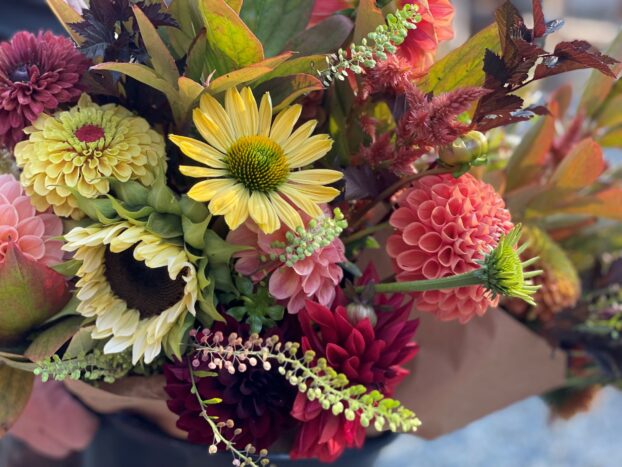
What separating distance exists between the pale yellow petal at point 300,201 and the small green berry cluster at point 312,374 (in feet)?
0.22

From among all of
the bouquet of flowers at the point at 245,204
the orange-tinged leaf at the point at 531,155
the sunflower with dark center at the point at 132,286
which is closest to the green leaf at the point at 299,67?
the bouquet of flowers at the point at 245,204

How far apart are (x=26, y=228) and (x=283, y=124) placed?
0.48 ft

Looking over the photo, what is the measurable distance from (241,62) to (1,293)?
17 centimetres

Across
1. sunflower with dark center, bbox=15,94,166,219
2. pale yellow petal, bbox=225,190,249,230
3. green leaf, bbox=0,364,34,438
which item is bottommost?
green leaf, bbox=0,364,34,438

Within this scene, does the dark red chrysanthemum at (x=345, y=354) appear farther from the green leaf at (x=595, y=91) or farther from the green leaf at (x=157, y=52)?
the green leaf at (x=595, y=91)

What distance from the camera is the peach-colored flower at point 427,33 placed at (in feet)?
1.32

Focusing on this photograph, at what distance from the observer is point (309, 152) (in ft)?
1.22

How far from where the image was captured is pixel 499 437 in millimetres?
917

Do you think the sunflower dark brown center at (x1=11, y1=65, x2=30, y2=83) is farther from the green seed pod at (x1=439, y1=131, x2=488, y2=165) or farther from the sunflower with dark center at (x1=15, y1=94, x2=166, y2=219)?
the green seed pod at (x1=439, y1=131, x2=488, y2=165)

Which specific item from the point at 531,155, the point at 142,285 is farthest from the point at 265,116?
the point at 531,155

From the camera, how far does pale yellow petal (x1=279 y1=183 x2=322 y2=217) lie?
36 centimetres

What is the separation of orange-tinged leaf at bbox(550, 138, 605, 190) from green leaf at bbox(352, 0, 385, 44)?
184 mm

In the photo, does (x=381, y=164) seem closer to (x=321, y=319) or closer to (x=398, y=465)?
(x=321, y=319)

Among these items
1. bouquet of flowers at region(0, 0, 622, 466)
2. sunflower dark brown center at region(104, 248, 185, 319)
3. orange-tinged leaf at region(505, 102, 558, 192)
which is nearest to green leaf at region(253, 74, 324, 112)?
bouquet of flowers at region(0, 0, 622, 466)
